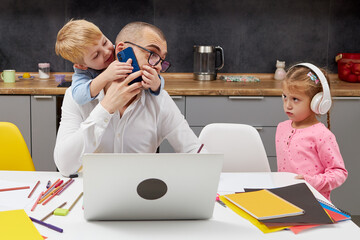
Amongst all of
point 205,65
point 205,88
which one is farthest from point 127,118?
point 205,65

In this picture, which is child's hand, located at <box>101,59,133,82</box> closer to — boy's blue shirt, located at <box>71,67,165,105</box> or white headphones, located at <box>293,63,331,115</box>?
boy's blue shirt, located at <box>71,67,165,105</box>

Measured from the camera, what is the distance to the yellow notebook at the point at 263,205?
4.01 feet

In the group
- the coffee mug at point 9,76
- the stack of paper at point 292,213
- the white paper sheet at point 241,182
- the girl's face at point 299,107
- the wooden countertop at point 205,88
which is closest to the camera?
the stack of paper at point 292,213

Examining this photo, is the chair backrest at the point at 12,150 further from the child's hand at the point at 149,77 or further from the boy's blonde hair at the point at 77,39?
the child's hand at the point at 149,77

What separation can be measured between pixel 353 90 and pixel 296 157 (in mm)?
1244

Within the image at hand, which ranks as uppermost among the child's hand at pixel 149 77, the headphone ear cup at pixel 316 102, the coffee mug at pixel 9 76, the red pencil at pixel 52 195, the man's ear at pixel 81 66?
the man's ear at pixel 81 66

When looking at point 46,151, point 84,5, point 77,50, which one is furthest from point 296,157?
point 84,5

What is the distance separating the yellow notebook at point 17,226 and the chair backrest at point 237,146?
0.99 metres

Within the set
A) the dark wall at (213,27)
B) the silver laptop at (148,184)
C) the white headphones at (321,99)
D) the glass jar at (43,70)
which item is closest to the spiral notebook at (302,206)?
the silver laptop at (148,184)

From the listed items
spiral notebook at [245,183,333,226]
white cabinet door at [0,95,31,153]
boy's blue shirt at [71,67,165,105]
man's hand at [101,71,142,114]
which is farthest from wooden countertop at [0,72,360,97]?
spiral notebook at [245,183,333,226]

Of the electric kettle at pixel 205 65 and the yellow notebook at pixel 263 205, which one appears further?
the electric kettle at pixel 205 65

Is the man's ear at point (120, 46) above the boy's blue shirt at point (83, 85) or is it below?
above

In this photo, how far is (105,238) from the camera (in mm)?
1084

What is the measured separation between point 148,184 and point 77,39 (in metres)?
0.64
